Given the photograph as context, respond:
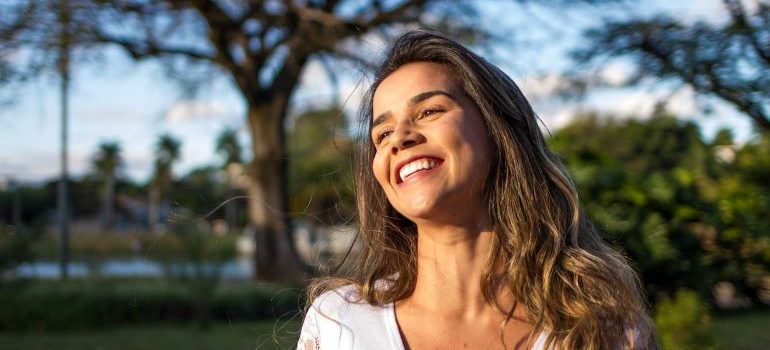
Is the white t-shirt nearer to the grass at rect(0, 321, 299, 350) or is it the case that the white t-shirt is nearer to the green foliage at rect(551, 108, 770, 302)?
the grass at rect(0, 321, 299, 350)

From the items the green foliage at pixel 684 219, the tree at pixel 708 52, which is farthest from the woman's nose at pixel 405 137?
the green foliage at pixel 684 219

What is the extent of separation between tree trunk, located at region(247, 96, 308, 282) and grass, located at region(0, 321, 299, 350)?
3014 millimetres

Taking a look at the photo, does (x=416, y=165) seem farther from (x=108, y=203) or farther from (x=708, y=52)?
(x=108, y=203)

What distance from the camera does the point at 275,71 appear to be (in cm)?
1333

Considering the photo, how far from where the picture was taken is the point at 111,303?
Answer: 10.4 meters

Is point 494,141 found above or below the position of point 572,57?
below

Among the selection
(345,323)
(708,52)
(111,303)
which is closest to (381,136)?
(345,323)

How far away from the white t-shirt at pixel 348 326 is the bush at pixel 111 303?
Answer: 23.6ft

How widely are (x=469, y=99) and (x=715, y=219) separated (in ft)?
28.6

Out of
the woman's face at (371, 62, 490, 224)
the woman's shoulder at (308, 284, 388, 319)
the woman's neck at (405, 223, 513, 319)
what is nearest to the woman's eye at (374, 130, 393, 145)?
the woman's face at (371, 62, 490, 224)

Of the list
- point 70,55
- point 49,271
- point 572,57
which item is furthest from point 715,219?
point 49,271

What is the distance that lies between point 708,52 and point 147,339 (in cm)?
671

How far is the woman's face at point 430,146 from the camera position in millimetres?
1980

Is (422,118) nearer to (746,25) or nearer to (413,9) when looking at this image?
(746,25)
